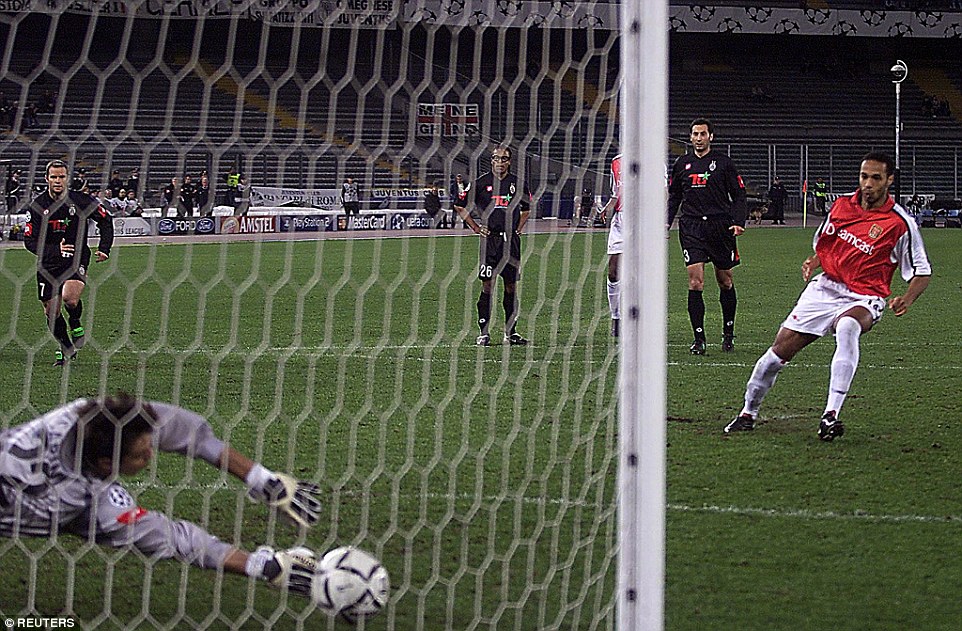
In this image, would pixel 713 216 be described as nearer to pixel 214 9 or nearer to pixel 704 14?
pixel 214 9

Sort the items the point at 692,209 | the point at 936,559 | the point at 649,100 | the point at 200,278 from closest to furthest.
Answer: the point at 649,100
the point at 936,559
the point at 692,209
the point at 200,278

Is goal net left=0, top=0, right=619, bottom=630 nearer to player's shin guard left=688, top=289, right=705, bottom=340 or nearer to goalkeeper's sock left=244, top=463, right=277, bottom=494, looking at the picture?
goalkeeper's sock left=244, top=463, right=277, bottom=494

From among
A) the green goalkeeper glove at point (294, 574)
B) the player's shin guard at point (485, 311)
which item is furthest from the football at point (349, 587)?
the player's shin guard at point (485, 311)

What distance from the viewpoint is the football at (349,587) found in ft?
11.1

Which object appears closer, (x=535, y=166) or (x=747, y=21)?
(x=535, y=166)

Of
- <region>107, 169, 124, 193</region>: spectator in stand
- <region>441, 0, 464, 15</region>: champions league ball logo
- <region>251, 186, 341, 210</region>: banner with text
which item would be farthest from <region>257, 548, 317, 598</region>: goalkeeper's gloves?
<region>251, 186, 341, 210</region>: banner with text

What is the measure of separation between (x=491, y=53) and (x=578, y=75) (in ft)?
11.8

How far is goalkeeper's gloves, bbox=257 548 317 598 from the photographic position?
11.2ft

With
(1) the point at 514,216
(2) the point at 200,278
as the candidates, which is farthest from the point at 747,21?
(1) the point at 514,216

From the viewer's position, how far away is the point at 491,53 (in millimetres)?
7312

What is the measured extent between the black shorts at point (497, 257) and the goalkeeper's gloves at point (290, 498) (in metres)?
5.83

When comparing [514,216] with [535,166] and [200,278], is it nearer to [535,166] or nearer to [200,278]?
[535,166]

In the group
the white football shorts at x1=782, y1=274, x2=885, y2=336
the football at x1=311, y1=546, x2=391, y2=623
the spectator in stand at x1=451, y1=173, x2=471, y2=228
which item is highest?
the spectator in stand at x1=451, y1=173, x2=471, y2=228

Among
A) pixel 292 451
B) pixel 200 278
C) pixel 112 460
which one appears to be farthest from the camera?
pixel 200 278
